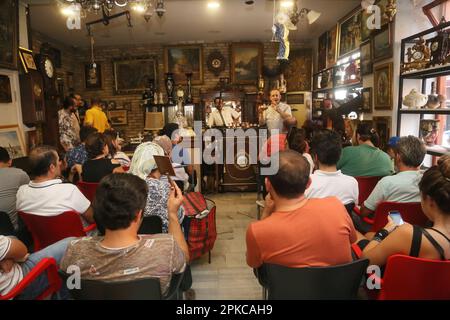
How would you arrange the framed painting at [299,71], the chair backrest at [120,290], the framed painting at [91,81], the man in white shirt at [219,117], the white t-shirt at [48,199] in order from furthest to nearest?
the framed painting at [91,81]
the framed painting at [299,71]
the man in white shirt at [219,117]
the white t-shirt at [48,199]
the chair backrest at [120,290]

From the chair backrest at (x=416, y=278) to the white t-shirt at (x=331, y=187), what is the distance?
88 centimetres

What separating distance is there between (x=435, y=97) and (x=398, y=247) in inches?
108

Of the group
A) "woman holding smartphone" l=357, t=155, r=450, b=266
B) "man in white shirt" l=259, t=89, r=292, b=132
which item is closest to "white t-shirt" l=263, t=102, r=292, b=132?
"man in white shirt" l=259, t=89, r=292, b=132

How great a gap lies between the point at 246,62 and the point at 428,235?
24.2 feet

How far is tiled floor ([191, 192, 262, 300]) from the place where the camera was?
251 cm

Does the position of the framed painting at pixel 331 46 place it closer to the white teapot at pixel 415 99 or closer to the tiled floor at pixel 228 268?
the white teapot at pixel 415 99

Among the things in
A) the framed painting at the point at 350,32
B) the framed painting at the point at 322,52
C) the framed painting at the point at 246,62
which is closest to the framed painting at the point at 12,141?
the framed painting at the point at 246,62

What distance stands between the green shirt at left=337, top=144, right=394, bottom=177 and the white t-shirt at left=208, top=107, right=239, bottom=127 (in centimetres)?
336

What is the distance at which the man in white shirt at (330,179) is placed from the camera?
7.36 feet

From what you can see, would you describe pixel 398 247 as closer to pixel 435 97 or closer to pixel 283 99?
pixel 435 97

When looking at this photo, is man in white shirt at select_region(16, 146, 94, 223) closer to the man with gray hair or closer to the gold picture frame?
the man with gray hair

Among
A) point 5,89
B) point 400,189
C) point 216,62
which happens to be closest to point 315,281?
point 400,189

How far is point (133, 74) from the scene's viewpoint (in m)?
8.40

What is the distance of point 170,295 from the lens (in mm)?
1432
